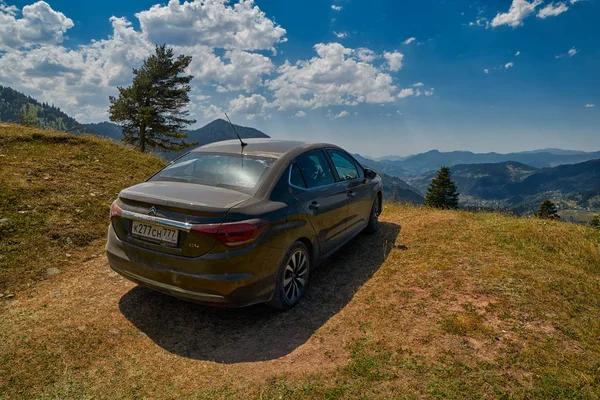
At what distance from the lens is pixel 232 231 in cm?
306

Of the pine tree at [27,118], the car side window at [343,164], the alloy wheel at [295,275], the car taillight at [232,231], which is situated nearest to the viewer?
the car taillight at [232,231]

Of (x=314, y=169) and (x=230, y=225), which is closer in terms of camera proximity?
(x=230, y=225)

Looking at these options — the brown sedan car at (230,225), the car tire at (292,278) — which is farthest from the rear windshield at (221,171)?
the car tire at (292,278)

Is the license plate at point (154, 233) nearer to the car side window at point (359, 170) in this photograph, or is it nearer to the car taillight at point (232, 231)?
the car taillight at point (232, 231)

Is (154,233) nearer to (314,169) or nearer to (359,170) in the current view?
(314,169)

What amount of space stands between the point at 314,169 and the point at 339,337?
7.20ft

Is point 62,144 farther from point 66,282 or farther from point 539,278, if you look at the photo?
point 539,278

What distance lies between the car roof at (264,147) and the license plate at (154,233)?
1.44 m

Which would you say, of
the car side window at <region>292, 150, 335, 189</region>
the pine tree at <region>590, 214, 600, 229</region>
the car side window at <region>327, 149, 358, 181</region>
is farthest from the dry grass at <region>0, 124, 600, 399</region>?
the pine tree at <region>590, 214, 600, 229</region>

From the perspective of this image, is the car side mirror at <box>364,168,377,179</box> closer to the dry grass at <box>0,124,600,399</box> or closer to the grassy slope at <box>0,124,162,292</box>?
the dry grass at <box>0,124,600,399</box>

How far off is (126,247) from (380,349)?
109 inches

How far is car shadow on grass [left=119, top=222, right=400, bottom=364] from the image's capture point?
318 centimetres

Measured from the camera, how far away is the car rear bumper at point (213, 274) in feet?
10.1

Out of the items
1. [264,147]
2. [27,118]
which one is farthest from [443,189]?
[264,147]
